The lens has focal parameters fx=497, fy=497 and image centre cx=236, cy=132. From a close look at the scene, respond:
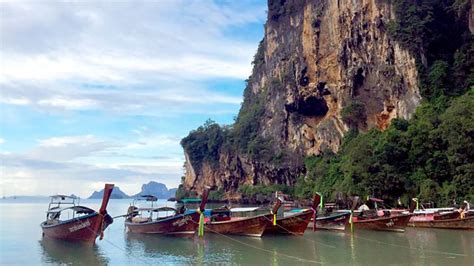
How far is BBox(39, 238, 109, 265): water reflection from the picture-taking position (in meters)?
18.4

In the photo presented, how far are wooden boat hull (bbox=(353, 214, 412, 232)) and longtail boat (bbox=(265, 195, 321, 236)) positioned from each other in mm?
4129

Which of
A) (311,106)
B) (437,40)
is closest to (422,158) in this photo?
(437,40)

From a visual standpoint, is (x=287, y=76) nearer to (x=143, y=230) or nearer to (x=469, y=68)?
(x=469, y=68)

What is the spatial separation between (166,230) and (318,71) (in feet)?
122

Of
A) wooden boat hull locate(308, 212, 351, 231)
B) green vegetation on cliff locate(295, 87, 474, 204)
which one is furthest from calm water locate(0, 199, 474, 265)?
green vegetation on cliff locate(295, 87, 474, 204)

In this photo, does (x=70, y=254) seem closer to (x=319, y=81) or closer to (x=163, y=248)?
(x=163, y=248)

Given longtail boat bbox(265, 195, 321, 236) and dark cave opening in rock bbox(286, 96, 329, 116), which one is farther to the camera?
dark cave opening in rock bbox(286, 96, 329, 116)

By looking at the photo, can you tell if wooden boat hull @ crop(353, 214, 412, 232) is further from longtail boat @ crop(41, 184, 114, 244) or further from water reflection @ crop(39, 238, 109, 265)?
water reflection @ crop(39, 238, 109, 265)

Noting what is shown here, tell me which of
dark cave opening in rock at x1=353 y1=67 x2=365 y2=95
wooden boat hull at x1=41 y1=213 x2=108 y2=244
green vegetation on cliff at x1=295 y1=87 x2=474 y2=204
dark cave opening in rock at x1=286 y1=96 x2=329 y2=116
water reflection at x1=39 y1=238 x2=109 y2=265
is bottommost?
water reflection at x1=39 y1=238 x2=109 y2=265

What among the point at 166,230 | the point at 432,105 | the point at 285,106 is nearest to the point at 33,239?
the point at 166,230

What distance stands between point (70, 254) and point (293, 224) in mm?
10142

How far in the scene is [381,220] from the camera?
2583 cm

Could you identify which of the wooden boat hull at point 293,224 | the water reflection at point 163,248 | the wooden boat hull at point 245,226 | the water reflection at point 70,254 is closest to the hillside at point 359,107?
the wooden boat hull at point 293,224

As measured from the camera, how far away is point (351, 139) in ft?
169
